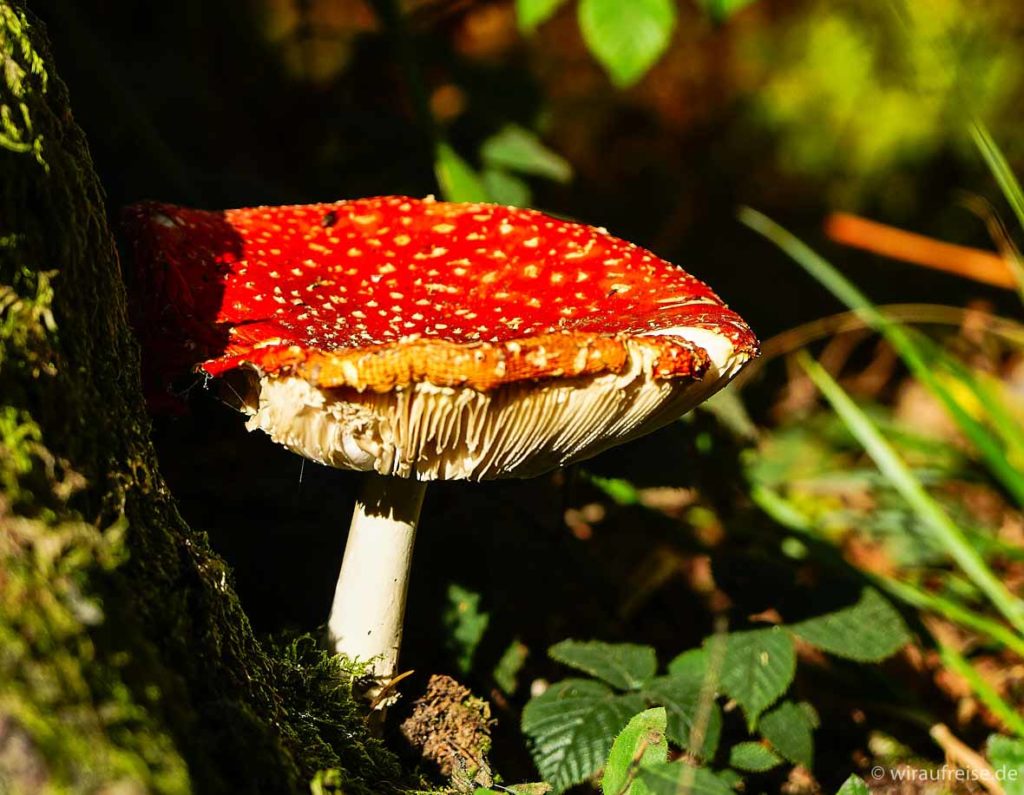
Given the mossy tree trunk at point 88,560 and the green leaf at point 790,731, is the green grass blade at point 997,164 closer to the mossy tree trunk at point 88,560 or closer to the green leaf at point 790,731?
the green leaf at point 790,731

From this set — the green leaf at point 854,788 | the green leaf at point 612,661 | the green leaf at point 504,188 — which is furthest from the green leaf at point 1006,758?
the green leaf at point 504,188

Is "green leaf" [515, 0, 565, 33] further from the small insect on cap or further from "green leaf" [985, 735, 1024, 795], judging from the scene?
"green leaf" [985, 735, 1024, 795]

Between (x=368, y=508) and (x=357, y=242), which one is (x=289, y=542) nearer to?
(x=368, y=508)

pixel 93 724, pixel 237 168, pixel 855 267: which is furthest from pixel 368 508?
pixel 855 267

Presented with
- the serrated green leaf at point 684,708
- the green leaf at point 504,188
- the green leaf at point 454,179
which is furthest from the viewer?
the green leaf at point 504,188

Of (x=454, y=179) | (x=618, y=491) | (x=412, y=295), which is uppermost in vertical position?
(x=454, y=179)

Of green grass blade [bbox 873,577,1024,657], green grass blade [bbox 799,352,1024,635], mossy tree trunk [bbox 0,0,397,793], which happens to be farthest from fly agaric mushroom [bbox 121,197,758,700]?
green grass blade [bbox 873,577,1024,657]

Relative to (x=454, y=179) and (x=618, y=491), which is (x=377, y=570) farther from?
(x=454, y=179)

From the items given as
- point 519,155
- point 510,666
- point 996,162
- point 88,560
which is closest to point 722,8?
point 996,162
